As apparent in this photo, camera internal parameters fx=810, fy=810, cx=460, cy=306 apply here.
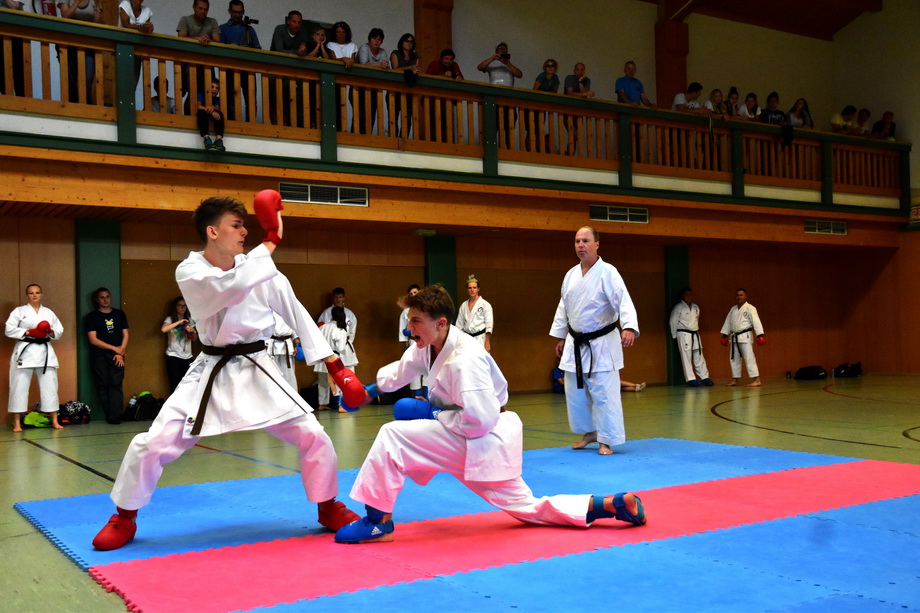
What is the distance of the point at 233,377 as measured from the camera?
3.31 m

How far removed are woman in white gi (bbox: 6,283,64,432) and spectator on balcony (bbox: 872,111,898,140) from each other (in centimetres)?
1345

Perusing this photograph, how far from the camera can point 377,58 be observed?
32.6 feet

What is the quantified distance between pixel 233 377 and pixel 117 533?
2.47 ft

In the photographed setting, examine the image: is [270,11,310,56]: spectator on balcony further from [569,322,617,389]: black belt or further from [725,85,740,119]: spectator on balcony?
[725,85,740,119]: spectator on balcony

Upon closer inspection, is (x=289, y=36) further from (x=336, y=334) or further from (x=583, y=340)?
(x=583, y=340)

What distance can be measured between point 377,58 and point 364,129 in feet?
3.27

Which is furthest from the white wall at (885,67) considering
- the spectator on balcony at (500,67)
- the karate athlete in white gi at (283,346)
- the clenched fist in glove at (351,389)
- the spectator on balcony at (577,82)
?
the clenched fist in glove at (351,389)

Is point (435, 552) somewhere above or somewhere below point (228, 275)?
below

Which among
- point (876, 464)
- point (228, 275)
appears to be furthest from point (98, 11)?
point (876, 464)

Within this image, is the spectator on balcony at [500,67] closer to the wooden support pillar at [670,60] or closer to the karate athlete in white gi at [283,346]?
the wooden support pillar at [670,60]

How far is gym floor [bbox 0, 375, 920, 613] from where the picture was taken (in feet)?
9.63

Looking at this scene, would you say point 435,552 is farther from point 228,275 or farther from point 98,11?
point 98,11

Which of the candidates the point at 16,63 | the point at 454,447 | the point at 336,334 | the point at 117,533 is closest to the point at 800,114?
the point at 336,334

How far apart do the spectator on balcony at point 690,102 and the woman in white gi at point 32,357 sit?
29.5ft
